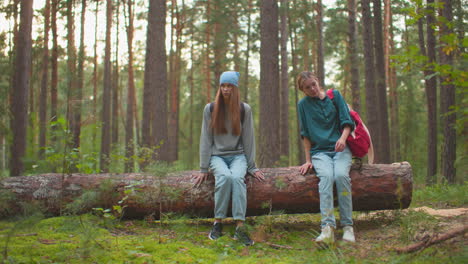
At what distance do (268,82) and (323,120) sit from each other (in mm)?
4194

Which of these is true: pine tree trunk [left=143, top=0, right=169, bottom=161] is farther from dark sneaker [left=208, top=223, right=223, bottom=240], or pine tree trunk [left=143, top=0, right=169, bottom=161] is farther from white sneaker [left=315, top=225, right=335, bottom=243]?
white sneaker [left=315, top=225, right=335, bottom=243]

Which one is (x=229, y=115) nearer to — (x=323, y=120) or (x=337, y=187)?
(x=323, y=120)

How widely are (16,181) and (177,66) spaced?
732 inches

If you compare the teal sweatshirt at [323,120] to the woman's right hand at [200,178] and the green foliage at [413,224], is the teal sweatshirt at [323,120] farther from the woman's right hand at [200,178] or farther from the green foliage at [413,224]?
the woman's right hand at [200,178]

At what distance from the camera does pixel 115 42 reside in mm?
22125

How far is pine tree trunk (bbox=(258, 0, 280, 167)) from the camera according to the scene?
8.71m

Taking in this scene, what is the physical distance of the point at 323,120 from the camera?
15.6 feet

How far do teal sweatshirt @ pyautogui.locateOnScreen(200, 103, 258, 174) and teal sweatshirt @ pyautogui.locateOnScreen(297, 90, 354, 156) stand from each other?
2.52 ft

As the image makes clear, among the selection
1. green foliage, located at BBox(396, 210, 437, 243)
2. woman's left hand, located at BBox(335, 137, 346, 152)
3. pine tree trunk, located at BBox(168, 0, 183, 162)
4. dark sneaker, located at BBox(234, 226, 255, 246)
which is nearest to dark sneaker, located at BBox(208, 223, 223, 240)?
dark sneaker, located at BBox(234, 226, 255, 246)

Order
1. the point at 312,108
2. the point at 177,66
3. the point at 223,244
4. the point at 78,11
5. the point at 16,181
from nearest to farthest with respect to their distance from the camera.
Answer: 1. the point at 223,244
2. the point at 312,108
3. the point at 16,181
4. the point at 78,11
5. the point at 177,66

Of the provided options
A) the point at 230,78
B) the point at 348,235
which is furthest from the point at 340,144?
the point at 230,78

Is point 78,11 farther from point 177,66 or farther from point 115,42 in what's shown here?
point 177,66

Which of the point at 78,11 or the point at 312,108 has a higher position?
the point at 78,11

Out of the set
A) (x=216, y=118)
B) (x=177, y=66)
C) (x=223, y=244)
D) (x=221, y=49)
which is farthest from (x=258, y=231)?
(x=177, y=66)
